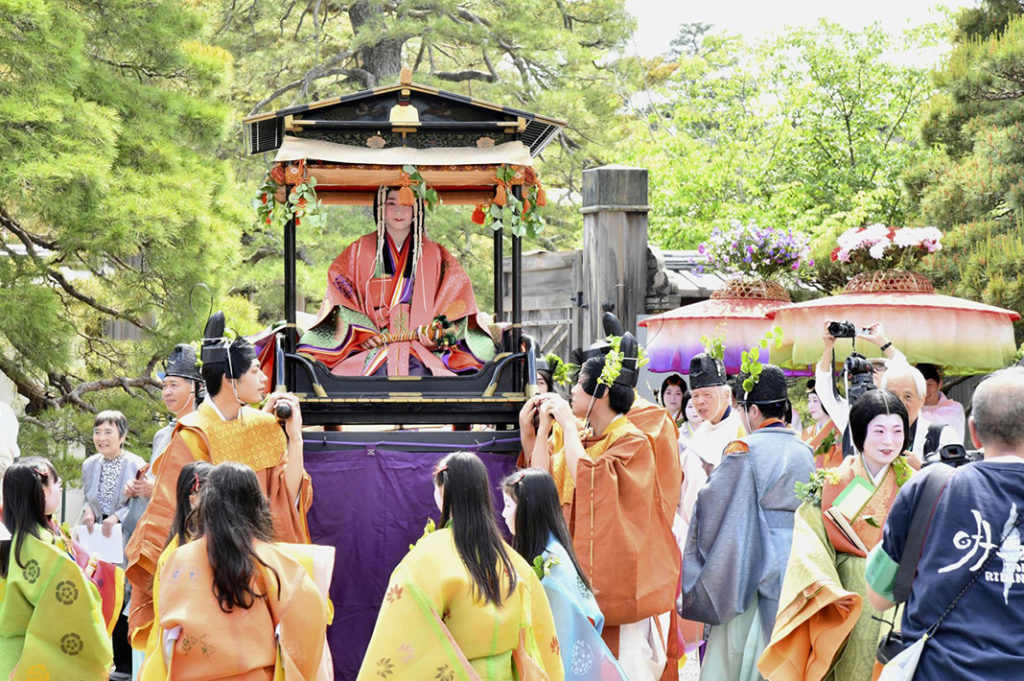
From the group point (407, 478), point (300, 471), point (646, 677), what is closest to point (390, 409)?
point (407, 478)

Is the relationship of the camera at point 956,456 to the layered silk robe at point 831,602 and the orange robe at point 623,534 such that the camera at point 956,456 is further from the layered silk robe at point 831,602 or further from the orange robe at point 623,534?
the orange robe at point 623,534

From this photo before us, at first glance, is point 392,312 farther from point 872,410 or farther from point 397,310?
point 872,410

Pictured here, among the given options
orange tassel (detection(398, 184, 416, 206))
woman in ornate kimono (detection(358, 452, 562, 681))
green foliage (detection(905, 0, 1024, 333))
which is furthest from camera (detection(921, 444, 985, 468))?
green foliage (detection(905, 0, 1024, 333))

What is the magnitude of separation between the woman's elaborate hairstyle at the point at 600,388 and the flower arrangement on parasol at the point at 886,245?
306 centimetres

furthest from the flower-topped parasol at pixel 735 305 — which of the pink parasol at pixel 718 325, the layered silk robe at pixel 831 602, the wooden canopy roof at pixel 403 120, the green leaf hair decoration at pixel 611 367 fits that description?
the layered silk robe at pixel 831 602

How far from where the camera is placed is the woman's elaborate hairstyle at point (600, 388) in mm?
6273

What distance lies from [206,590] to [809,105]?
55.2 ft

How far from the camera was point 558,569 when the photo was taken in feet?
16.4

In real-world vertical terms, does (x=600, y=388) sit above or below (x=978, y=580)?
above

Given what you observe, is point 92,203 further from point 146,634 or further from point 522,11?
point 522,11

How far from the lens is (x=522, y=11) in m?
16.3

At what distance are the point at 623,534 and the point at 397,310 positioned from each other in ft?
6.99

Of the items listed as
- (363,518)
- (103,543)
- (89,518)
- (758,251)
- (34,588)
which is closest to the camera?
(34,588)

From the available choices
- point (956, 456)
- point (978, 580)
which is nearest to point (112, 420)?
point (956, 456)
